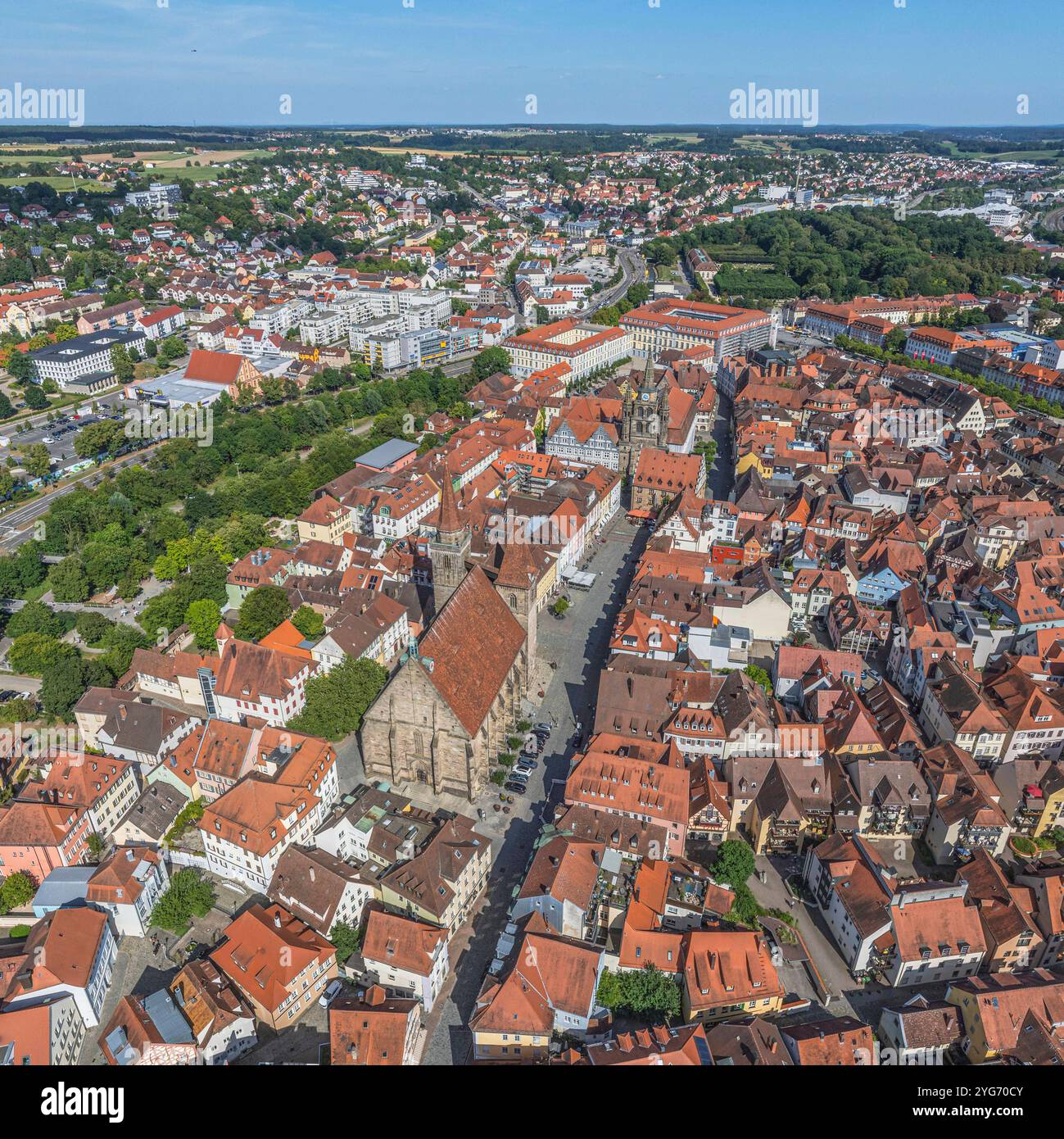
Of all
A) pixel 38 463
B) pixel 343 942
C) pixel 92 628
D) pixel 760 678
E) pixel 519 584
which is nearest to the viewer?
pixel 343 942

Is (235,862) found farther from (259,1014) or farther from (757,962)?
(757,962)

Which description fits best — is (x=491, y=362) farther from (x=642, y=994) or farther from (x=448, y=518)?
(x=642, y=994)

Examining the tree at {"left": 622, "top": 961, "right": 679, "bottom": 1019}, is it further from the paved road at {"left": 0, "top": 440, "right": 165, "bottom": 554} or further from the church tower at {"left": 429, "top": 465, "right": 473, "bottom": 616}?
the paved road at {"left": 0, "top": 440, "right": 165, "bottom": 554}

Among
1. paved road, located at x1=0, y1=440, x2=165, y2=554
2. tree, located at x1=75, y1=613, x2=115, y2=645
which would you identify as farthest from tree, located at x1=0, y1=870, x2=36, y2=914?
paved road, located at x1=0, y1=440, x2=165, y2=554

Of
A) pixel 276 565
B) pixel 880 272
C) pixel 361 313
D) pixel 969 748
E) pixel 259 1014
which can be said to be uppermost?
pixel 880 272

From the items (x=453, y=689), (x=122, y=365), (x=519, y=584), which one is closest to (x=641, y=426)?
(x=519, y=584)
